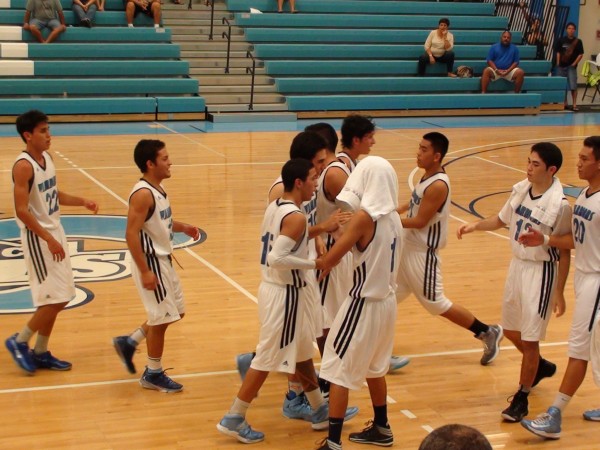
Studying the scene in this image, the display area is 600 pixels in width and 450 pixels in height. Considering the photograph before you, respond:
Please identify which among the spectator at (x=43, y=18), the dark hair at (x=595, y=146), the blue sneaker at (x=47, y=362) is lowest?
the blue sneaker at (x=47, y=362)

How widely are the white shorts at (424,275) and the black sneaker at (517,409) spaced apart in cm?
96

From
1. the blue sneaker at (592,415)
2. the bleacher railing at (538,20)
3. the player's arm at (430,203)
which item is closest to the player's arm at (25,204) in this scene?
the player's arm at (430,203)

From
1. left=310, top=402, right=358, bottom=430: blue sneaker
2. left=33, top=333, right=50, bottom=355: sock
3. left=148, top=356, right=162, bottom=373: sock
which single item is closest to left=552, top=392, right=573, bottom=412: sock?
left=310, top=402, right=358, bottom=430: blue sneaker

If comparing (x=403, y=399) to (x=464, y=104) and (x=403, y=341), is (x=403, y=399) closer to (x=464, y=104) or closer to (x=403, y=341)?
(x=403, y=341)

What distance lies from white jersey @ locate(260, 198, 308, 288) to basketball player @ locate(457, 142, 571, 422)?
1.44 metres

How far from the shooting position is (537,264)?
5.85m

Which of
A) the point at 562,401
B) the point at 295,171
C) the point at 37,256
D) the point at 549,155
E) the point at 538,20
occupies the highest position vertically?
the point at 538,20

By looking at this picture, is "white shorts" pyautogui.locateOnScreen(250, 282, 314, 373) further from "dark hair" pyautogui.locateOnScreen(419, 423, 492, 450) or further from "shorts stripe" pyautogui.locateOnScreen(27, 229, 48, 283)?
"dark hair" pyautogui.locateOnScreen(419, 423, 492, 450)

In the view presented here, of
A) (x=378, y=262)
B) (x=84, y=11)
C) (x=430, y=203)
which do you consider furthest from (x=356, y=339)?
(x=84, y=11)

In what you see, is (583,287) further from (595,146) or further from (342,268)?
(342,268)

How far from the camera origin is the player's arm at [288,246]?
5.19m

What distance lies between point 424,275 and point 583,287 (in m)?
1.25

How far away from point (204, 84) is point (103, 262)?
36.9 ft

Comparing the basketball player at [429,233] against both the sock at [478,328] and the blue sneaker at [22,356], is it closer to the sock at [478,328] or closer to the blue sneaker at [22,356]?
the sock at [478,328]
